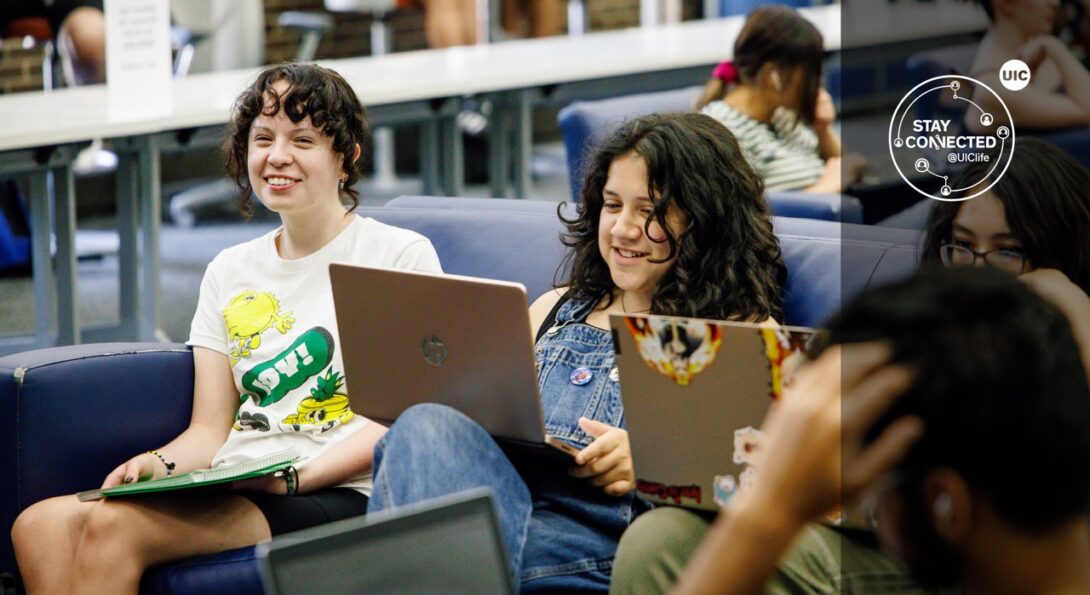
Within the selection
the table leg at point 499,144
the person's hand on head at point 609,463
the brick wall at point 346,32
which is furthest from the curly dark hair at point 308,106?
the brick wall at point 346,32

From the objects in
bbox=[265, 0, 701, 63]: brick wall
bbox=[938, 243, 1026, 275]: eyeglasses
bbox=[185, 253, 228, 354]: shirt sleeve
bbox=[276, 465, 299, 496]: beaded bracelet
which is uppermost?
bbox=[265, 0, 701, 63]: brick wall

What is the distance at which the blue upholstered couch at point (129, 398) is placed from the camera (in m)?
1.87

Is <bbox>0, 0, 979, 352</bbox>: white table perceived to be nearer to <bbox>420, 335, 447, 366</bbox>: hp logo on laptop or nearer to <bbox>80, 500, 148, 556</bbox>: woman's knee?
<bbox>80, 500, 148, 556</bbox>: woman's knee

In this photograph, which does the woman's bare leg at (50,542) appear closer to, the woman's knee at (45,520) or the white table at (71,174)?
the woman's knee at (45,520)

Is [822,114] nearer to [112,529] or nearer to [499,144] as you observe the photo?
[499,144]

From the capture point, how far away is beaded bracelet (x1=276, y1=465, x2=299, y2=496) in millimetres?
1926

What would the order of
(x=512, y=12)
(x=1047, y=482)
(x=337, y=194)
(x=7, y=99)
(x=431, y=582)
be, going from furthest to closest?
(x=512, y=12), (x=7, y=99), (x=337, y=194), (x=431, y=582), (x=1047, y=482)

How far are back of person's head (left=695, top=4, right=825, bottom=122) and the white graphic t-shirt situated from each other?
1.81 metres

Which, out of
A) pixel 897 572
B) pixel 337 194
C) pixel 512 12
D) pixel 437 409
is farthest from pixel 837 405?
pixel 512 12

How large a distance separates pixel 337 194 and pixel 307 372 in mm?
310

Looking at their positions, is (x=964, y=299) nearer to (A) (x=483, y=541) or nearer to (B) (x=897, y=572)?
(A) (x=483, y=541)

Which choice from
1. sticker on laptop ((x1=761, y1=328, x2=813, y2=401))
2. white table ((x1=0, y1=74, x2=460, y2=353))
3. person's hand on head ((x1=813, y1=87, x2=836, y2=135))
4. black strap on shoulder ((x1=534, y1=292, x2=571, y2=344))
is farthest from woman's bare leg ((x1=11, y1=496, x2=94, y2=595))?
person's hand on head ((x1=813, y1=87, x2=836, y2=135))

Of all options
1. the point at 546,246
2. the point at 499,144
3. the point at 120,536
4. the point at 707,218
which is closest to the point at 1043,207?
the point at 707,218

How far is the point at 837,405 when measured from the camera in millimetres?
841
